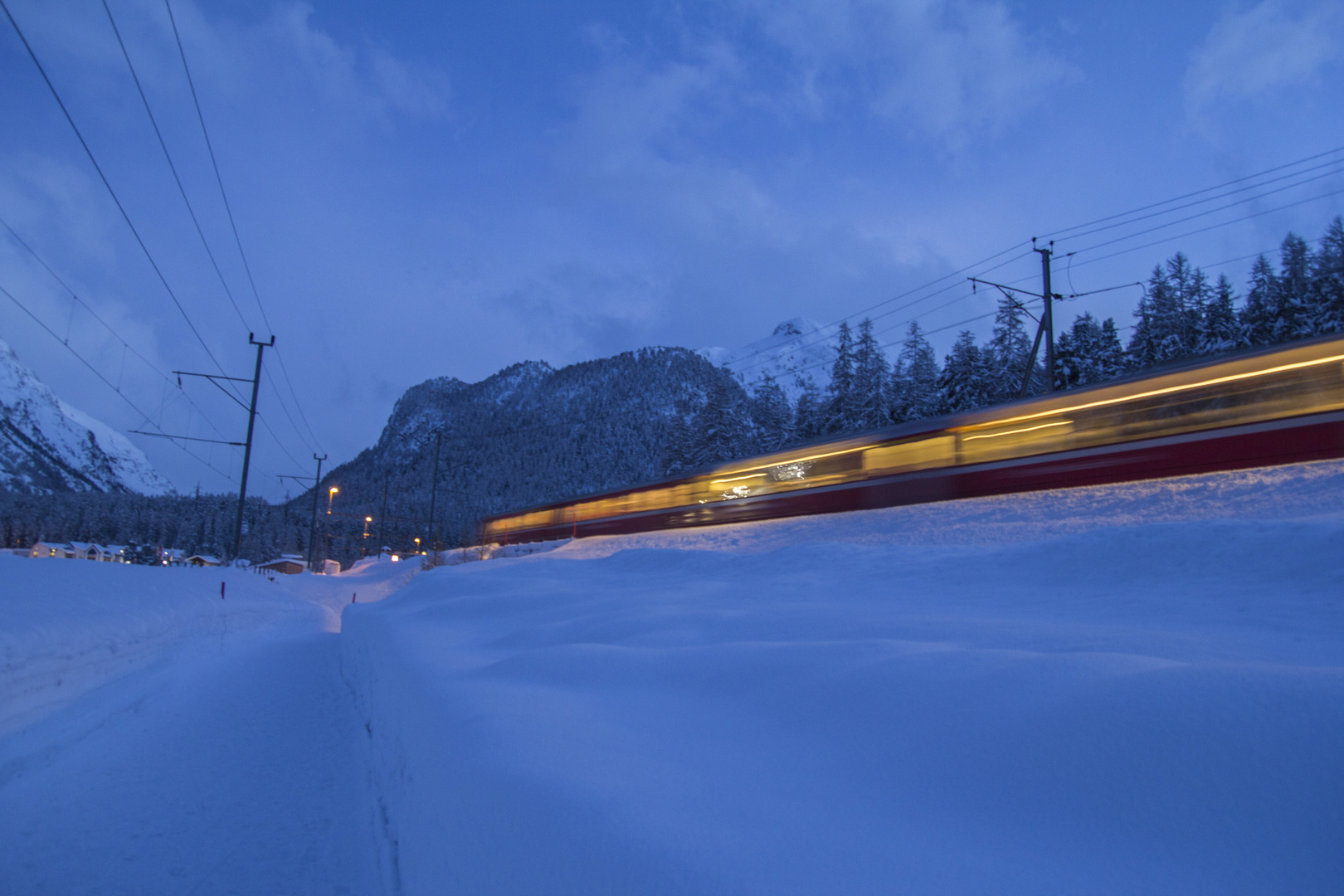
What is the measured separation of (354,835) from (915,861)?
404cm

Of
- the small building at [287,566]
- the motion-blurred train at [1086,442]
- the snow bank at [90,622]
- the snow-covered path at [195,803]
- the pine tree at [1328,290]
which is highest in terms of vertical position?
the pine tree at [1328,290]

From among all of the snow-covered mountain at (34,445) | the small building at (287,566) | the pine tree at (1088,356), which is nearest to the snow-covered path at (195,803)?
the pine tree at (1088,356)

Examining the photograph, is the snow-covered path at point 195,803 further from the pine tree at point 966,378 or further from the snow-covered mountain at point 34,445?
the snow-covered mountain at point 34,445

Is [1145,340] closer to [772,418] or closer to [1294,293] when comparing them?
[1294,293]

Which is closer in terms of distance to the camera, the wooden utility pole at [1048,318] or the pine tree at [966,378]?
the wooden utility pole at [1048,318]

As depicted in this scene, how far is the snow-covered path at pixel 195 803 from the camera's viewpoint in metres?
3.75

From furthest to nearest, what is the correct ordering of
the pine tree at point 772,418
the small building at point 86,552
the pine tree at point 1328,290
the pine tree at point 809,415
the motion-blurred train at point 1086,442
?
the small building at point 86,552, the pine tree at point 772,418, the pine tree at point 809,415, the pine tree at point 1328,290, the motion-blurred train at point 1086,442

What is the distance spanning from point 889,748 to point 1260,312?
41545 millimetres

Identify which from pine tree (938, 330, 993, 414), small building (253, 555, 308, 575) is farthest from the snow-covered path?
small building (253, 555, 308, 575)

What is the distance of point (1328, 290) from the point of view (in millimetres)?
29688

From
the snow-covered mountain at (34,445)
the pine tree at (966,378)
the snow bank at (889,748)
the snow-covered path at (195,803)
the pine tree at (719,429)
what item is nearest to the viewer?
the snow bank at (889,748)

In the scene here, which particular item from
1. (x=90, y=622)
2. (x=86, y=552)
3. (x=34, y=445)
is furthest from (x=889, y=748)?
(x=34, y=445)

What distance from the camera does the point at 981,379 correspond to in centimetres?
3303

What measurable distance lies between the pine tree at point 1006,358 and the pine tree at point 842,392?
685 cm
